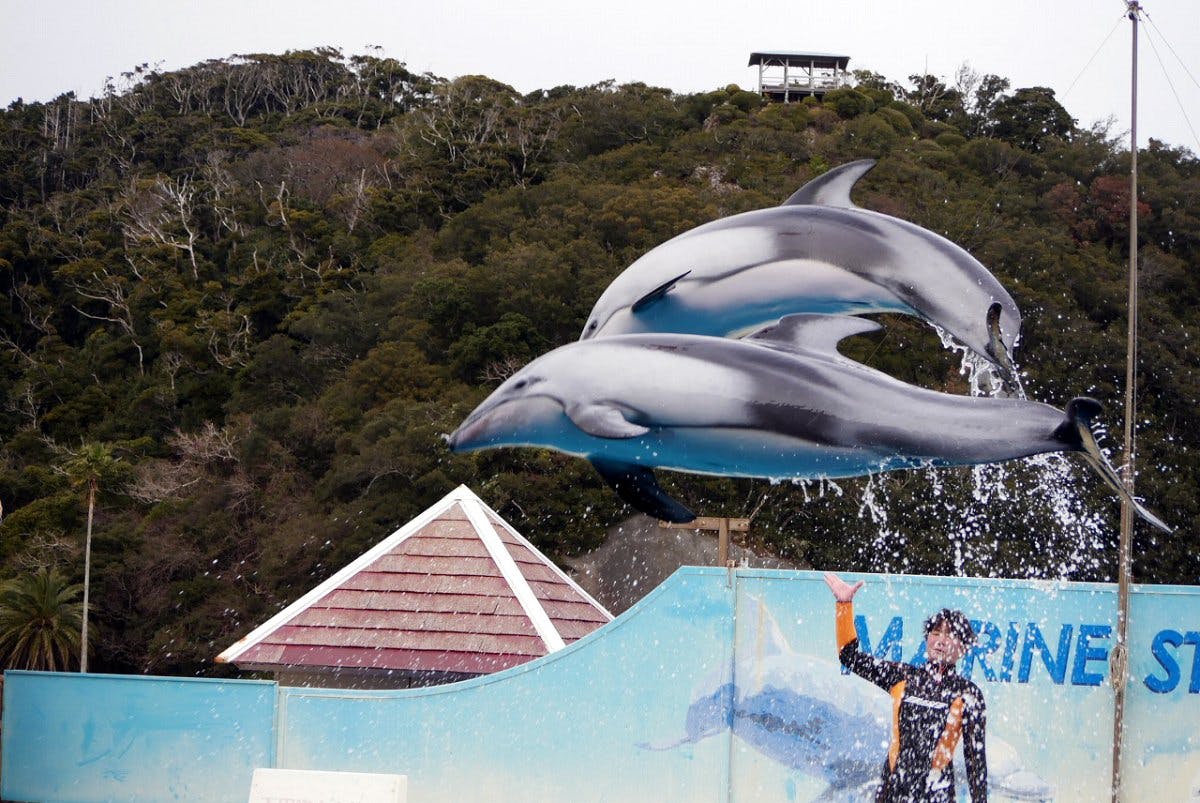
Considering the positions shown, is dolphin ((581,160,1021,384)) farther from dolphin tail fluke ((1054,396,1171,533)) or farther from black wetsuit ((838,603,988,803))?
black wetsuit ((838,603,988,803))

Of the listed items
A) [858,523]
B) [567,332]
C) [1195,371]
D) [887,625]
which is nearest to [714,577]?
[887,625]

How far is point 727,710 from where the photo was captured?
954cm

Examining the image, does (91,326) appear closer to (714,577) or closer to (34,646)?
(34,646)

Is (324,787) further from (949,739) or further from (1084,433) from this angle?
(1084,433)

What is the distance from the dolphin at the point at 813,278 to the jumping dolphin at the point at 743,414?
0.38 meters

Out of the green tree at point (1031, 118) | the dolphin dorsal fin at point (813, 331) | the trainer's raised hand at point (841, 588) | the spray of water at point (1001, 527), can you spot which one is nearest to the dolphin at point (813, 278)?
the dolphin dorsal fin at point (813, 331)

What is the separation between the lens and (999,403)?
8.86 metres

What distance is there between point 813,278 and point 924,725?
10.1ft

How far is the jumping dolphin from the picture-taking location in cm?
891

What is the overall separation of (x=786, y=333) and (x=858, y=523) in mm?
19183

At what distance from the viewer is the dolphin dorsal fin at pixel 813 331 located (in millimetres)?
9586

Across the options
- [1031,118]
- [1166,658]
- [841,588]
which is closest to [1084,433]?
[841,588]

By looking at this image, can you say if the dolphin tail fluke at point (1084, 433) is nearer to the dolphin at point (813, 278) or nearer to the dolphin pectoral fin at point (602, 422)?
the dolphin at point (813, 278)

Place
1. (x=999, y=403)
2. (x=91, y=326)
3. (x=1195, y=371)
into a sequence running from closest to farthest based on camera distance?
(x=999, y=403) < (x=1195, y=371) < (x=91, y=326)
